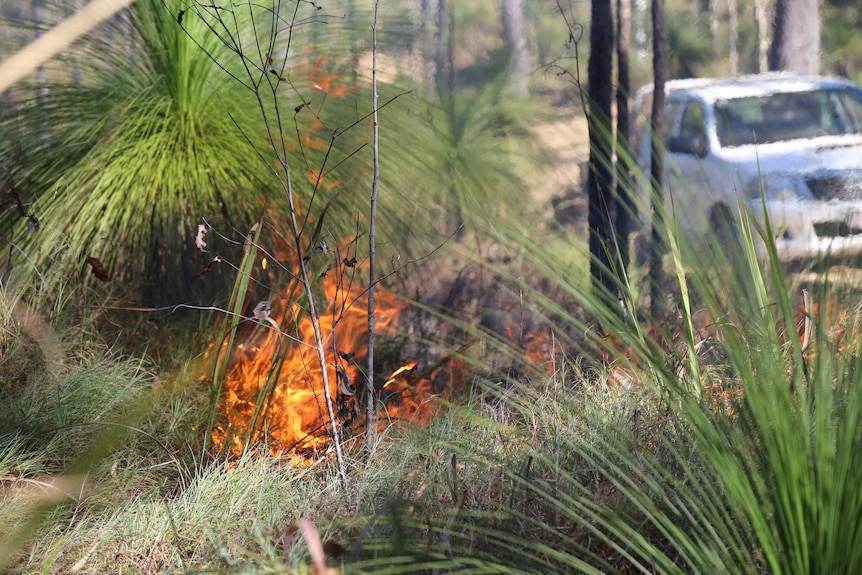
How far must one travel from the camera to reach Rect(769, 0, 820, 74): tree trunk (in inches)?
458

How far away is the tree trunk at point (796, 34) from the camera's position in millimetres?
11633

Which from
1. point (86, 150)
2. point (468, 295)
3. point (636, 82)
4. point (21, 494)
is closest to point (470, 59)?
point (636, 82)

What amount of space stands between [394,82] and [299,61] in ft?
2.55

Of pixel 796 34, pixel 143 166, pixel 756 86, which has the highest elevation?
pixel 796 34

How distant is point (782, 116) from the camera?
700 centimetres

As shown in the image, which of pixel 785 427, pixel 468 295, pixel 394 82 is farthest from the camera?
pixel 468 295

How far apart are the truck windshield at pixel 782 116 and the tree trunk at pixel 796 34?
16.7 ft

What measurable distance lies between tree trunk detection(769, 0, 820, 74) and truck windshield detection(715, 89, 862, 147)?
5.10 m

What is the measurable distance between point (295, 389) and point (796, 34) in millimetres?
10390

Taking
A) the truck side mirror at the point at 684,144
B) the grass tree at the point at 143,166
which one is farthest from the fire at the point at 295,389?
the truck side mirror at the point at 684,144

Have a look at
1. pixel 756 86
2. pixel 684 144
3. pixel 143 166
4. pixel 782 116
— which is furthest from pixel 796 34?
pixel 143 166

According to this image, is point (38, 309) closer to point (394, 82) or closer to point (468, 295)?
point (394, 82)

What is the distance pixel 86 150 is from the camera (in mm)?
3928

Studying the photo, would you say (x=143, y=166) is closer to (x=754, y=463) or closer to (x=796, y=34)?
(x=754, y=463)
